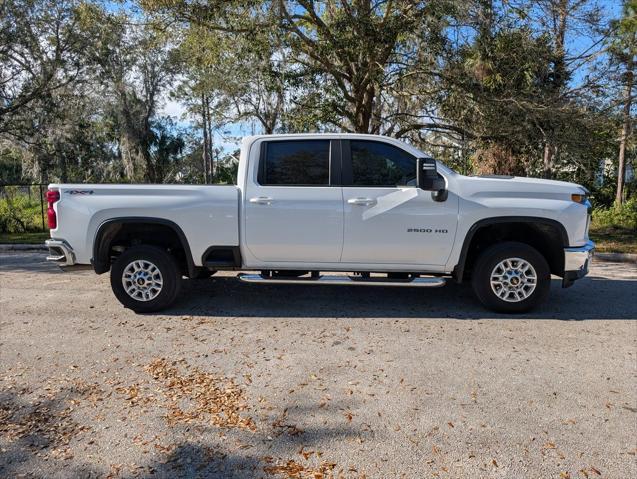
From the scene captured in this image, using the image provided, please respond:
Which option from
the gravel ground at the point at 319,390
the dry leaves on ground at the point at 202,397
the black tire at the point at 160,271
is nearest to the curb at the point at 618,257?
the gravel ground at the point at 319,390

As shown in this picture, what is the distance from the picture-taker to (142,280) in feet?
18.6

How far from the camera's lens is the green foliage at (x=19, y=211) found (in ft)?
51.5

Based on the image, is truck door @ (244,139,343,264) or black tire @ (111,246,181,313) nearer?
truck door @ (244,139,343,264)

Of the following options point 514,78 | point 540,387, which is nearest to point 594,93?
point 514,78

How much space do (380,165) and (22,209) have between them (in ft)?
50.4

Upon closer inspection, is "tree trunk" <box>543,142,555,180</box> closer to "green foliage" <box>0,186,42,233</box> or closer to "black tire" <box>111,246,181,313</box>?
"black tire" <box>111,246,181,313</box>

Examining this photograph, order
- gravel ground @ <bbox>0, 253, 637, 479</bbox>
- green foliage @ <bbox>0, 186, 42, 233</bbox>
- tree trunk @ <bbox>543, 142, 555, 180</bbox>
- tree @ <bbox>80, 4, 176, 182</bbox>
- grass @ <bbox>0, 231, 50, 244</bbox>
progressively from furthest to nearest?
tree @ <bbox>80, 4, 176, 182</bbox>, green foliage @ <bbox>0, 186, 42, 233</bbox>, grass @ <bbox>0, 231, 50, 244</bbox>, tree trunk @ <bbox>543, 142, 555, 180</bbox>, gravel ground @ <bbox>0, 253, 637, 479</bbox>

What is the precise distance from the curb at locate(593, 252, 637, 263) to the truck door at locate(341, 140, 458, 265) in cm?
680

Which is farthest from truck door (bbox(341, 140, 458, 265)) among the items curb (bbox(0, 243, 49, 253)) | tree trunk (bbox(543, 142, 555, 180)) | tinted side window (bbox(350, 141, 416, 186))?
curb (bbox(0, 243, 49, 253))

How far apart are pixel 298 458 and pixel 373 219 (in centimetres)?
319

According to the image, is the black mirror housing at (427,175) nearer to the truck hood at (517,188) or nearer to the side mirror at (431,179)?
the side mirror at (431,179)

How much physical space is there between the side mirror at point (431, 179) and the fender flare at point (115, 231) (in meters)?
2.81

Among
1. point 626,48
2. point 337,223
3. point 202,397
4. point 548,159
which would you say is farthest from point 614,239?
point 202,397

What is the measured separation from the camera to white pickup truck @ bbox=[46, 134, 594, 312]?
5441 millimetres
